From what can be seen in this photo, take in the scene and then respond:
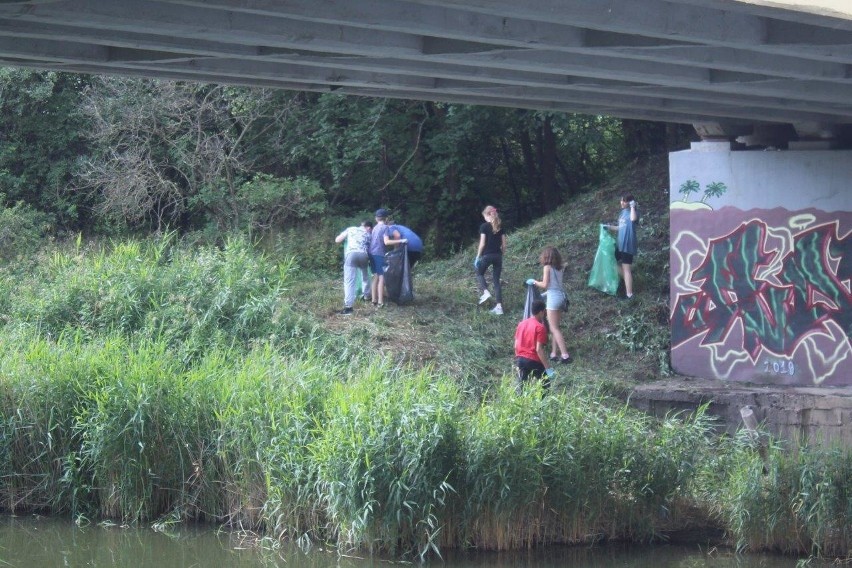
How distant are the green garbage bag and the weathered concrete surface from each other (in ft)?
10.9

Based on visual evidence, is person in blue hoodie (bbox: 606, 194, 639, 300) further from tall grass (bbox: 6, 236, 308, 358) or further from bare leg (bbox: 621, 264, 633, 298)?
tall grass (bbox: 6, 236, 308, 358)

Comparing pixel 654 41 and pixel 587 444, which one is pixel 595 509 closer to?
pixel 587 444

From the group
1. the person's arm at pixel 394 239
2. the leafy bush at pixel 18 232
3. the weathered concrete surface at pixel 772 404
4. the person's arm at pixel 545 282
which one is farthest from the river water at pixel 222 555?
the leafy bush at pixel 18 232

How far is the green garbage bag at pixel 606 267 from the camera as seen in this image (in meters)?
17.6

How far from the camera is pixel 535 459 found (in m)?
10.1

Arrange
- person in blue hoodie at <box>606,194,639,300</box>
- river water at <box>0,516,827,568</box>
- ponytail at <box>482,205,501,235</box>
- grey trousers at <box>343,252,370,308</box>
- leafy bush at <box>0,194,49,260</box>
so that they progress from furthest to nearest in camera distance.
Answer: leafy bush at <box>0,194,49,260</box>
person in blue hoodie at <box>606,194,639,300</box>
ponytail at <box>482,205,501,235</box>
grey trousers at <box>343,252,370,308</box>
river water at <box>0,516,827,568</box>

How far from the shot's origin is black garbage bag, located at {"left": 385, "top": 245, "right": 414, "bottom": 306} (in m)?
16.9

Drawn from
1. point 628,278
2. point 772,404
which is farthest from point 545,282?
point 772,404

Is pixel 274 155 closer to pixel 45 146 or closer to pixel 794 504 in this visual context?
pixel 45 146

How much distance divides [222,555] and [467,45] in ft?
17.4

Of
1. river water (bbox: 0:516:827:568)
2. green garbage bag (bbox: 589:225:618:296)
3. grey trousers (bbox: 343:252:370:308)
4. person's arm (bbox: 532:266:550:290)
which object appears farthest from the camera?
green garbage bag (bbox: 589:225:618:296)

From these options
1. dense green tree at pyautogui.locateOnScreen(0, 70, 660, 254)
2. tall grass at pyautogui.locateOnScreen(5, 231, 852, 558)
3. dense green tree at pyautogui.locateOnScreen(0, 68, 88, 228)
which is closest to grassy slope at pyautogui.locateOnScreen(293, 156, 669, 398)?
tall grass at pyautogui.locateOnScreen(5, 231, 852, 558)

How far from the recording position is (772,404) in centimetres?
1343

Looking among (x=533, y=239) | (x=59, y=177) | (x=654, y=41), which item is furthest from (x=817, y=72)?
(x=59, y=177)
